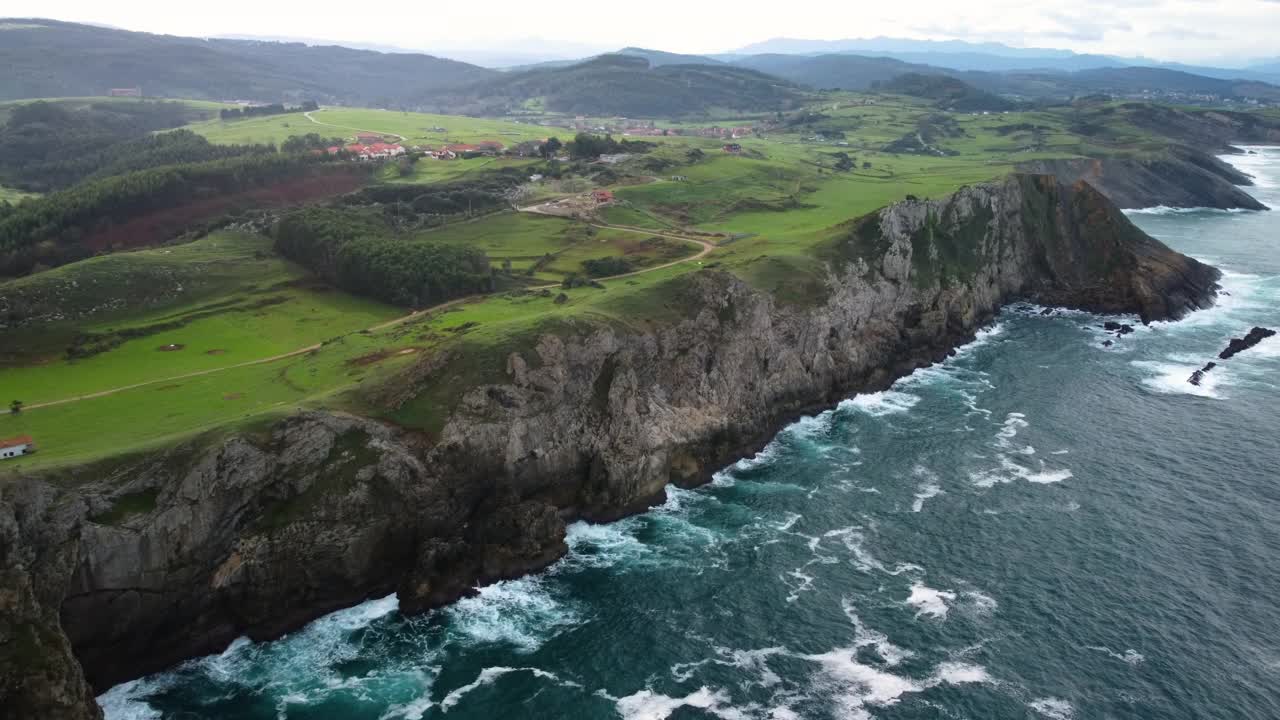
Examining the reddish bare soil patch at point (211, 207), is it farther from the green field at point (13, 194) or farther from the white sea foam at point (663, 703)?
the white sea foam at point (663, 703)

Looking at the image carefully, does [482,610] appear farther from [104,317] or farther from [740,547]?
[104,317]

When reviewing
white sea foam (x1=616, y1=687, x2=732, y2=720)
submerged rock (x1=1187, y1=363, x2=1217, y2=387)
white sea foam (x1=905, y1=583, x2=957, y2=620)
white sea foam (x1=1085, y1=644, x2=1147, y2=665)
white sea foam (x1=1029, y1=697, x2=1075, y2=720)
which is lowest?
white sea foam (x1=616, y1=687, x2=732, y2=720)

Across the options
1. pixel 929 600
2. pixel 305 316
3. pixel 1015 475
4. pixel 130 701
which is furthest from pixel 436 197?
pixel 929 600

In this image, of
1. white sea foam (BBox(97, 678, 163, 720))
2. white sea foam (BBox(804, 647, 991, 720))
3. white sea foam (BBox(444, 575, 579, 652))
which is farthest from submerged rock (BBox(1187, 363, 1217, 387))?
white sea foam (BBox(97, 678, 163, 720))

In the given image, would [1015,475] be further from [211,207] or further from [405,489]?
[211,207]

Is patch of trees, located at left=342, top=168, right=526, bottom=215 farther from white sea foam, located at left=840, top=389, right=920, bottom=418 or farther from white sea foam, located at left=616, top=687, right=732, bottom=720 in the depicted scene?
white sea foam, located at left=616, top=687, right=732, bottom=720

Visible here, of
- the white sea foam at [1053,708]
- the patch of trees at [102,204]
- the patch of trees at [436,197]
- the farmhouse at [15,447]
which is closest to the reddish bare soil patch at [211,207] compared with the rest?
the patch of trees at [102,204]
